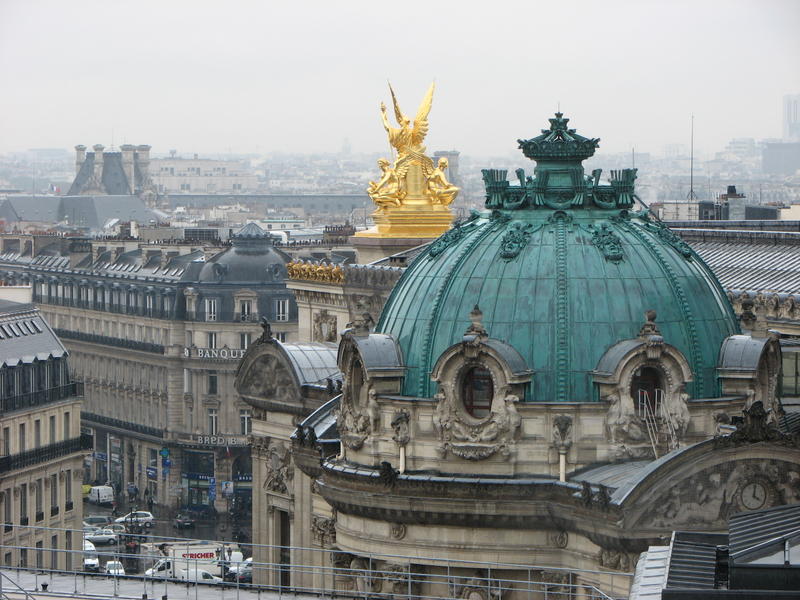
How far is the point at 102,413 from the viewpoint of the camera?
17912cm

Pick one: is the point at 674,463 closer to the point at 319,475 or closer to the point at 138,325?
the point at 319,475

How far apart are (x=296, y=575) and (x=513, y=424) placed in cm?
1567

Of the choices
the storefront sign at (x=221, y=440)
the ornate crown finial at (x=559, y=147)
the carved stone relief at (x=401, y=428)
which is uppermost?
the ornate crown finial at (x=559, y=147)

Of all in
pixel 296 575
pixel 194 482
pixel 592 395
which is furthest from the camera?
pixel 194 482

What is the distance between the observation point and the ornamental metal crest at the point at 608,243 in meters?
60.4

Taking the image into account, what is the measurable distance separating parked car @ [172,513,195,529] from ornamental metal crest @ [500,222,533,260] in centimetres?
9452

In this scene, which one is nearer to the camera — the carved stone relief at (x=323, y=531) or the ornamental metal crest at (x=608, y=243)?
the ornamental metal crest at (x=608, y=243)

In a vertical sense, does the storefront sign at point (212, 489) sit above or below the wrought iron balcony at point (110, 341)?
below

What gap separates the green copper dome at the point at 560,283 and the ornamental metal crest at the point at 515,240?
0.08ft

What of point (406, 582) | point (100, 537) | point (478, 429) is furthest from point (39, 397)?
point (478, 429)

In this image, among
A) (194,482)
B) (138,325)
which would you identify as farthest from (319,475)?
(138,325)

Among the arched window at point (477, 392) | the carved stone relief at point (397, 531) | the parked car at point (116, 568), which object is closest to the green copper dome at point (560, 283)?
the arched window at point (477, 392)

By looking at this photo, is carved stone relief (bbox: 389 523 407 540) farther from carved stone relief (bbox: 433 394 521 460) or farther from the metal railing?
carved stone relief (bbox: 433 394 521 460)

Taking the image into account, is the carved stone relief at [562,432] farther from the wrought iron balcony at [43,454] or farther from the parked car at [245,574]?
the wrought iron balcony at [43,454]
